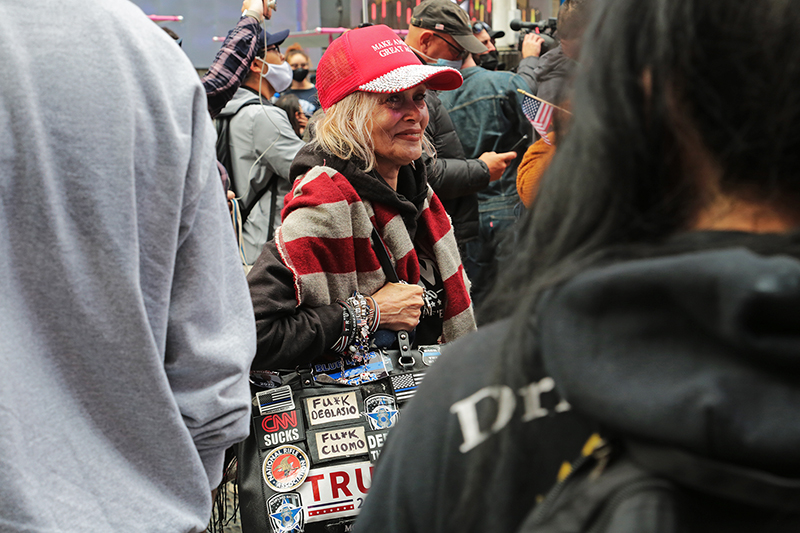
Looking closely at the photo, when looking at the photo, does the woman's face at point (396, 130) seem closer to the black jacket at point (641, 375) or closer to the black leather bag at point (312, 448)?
the black leather bag at point (312, 448)

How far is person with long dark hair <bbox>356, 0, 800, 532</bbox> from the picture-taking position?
1.54ft

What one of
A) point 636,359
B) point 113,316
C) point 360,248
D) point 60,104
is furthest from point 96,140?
point 360,248

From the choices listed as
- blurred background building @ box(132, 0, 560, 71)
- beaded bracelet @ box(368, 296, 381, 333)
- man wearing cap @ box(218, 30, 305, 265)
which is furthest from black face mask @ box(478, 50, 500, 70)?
blurred background building @ box(132, 0, 560, 71)

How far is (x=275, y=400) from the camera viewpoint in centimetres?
185

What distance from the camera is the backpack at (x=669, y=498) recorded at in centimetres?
47

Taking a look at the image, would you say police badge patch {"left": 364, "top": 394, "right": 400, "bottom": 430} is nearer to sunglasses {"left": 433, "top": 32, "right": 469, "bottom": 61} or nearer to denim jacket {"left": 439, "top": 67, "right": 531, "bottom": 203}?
denim jacket {"left": 439, "top": 67, "right": 531, "bottom": 203}

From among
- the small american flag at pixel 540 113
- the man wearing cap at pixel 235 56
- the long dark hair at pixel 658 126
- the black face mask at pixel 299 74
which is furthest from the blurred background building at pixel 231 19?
the long dark hair at pixel 658 126

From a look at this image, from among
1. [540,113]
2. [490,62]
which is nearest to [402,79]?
[540,113]

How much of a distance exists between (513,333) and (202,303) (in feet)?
2.24

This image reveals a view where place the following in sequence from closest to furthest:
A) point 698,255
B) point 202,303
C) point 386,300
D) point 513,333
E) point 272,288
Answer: point 698,255
point 513,333
point 202,303
point 272,288
point 386,300

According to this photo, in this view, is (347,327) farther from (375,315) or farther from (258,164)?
(258,164)

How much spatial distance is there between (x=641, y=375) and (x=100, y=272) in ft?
2.54

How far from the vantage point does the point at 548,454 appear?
61 cm

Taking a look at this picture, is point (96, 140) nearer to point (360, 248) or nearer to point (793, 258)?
point (793, 258)
